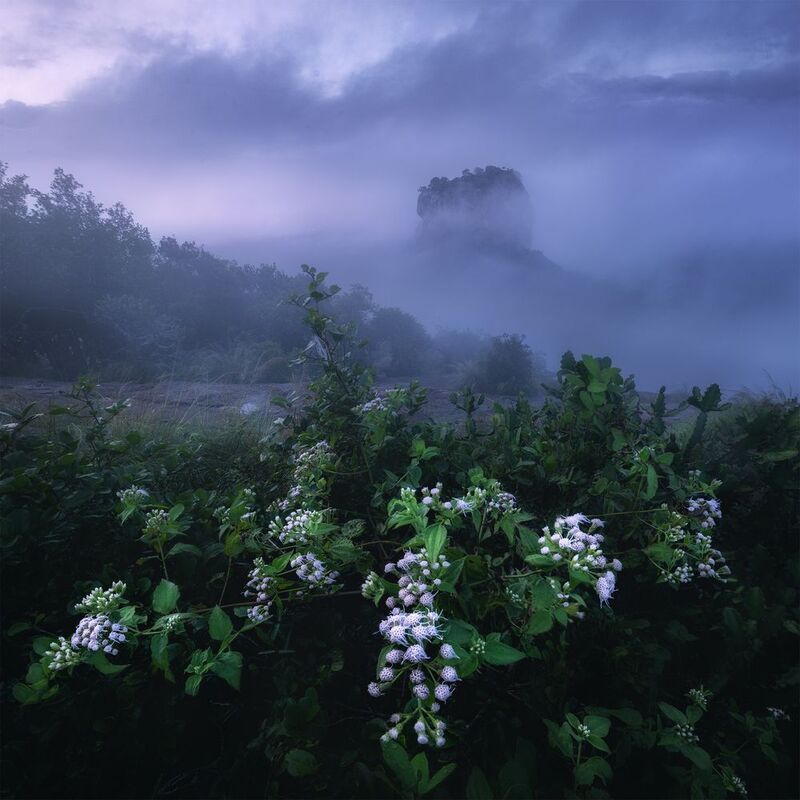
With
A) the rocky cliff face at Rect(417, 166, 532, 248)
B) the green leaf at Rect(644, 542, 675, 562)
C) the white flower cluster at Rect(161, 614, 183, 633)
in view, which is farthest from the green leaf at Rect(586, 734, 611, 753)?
the rocky cliff face at Rect(417, 166, 532, 248)

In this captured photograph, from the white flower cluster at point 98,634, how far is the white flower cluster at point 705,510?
4.83 ft

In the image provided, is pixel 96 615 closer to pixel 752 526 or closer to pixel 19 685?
pixel 19 685

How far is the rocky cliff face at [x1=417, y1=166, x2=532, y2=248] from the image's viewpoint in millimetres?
7207

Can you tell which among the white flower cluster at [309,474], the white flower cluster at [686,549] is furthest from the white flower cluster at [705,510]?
the white flower cluster at [309,474]

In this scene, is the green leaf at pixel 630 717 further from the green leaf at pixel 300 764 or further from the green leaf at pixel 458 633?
the green leaf at pixel 300 764

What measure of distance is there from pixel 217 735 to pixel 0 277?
1037cm

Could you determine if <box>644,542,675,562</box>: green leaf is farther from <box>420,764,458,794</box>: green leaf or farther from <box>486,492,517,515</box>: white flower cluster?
<box>420,764,458,794</box>: green leaf

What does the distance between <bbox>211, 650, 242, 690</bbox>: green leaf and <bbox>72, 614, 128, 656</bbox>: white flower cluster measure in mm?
201

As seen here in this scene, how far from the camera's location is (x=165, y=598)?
1171mm

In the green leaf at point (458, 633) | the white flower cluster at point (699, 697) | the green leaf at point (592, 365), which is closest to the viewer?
the green leaf at point (458, 633)

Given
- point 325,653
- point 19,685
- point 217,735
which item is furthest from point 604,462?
point 19,685

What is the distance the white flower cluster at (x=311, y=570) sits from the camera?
1248mm

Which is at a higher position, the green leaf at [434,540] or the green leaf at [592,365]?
the green leaf at [592,365]

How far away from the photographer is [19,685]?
1126mm
